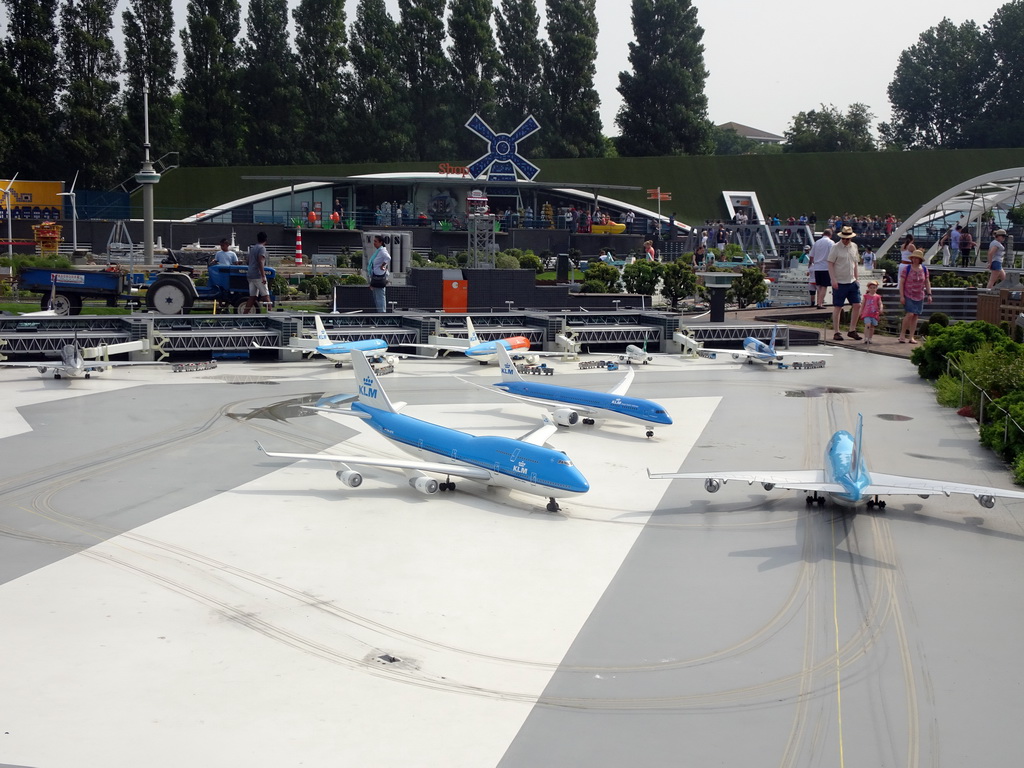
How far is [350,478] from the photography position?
68.4 ft

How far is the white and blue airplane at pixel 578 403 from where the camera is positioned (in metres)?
26.4

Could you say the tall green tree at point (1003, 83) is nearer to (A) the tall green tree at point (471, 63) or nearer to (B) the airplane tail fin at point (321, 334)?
(A) the tall green tree at point (471, 63)

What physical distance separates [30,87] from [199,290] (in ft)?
215

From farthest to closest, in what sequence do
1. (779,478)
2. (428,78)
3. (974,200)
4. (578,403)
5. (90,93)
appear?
(428,78) < (90,93) < (974,200) < (578,403) < (779,478)

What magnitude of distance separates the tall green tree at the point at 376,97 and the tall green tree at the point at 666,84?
2693cm

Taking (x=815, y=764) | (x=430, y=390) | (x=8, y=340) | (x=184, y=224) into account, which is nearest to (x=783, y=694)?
(x=815, y=764)

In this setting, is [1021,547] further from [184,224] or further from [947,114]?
[947,114]

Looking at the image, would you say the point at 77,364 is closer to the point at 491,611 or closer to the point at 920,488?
the point at 491,611

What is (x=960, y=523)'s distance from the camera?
64.4ft

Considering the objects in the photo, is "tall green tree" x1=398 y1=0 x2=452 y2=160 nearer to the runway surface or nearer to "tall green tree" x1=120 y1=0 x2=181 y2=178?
"tall green tree" x1=120 y1=0 x2=181 y2=178

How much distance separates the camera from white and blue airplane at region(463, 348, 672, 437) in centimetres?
2641

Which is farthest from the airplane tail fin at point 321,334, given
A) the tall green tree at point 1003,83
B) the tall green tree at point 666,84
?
the tall green tree at point 1003,83

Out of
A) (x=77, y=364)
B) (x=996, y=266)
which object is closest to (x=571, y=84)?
(x=996, y=266)

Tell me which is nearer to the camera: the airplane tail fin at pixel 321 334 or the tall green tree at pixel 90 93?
the airplane tail fin at pixel 321 334
